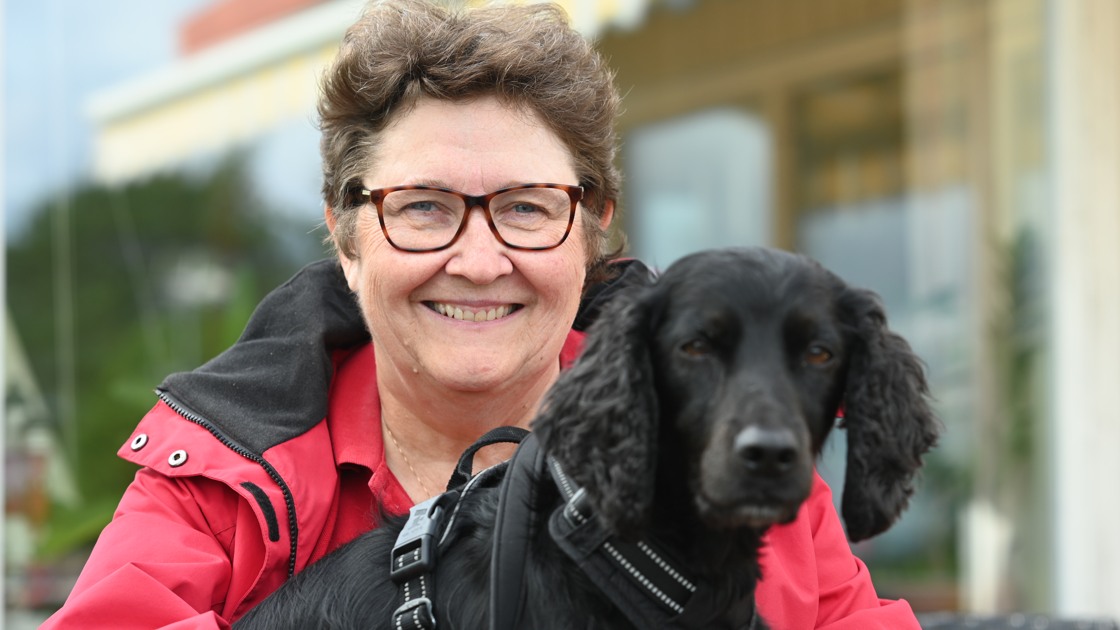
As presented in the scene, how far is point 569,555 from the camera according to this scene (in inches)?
78.9

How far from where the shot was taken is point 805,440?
73.2 inches

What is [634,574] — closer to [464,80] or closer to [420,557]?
[420,557]

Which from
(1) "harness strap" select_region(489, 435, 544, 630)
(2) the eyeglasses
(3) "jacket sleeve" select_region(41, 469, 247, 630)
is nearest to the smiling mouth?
(2) the eyeglasses

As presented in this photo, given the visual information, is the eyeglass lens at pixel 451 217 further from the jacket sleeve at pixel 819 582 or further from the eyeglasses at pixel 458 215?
the jacket sleeve at pixel 819 582

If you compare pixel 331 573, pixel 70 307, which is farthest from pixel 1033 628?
pixel 70 307

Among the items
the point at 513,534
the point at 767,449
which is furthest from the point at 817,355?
the point at 513,534

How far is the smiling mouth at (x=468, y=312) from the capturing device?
99.3 inches

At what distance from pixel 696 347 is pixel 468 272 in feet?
2.13

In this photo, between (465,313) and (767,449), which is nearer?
(767,449)

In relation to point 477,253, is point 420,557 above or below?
below

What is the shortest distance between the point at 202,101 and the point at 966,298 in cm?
400

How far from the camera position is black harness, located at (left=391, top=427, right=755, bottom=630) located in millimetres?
1967

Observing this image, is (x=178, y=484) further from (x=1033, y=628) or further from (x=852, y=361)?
(x=1033, y=628)

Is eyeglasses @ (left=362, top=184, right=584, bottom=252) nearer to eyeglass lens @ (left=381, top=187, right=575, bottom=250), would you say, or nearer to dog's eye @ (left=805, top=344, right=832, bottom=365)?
eyeglass lens @ (left=381, top=187, right=575, bottom=250)
